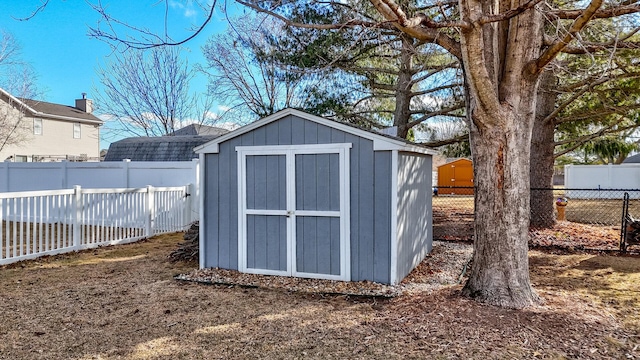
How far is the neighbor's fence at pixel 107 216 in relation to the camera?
6.68 m

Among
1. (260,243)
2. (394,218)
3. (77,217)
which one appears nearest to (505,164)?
(394,218)

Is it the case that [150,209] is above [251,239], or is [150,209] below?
above

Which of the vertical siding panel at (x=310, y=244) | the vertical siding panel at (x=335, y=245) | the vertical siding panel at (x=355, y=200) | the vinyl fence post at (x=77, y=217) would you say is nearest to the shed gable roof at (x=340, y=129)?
the vertical siding panel at (x=355, y=200)

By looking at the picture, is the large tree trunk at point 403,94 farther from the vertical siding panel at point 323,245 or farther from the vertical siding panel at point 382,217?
the vertical siding panel at point 323,245

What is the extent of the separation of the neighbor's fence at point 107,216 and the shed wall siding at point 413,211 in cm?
529

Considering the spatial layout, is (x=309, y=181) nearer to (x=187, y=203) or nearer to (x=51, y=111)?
(x=187, y=203)

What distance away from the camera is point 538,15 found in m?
3.88

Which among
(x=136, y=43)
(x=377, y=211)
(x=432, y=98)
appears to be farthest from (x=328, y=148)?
(x=432, y=98)

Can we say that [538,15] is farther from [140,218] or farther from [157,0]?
[140,218]

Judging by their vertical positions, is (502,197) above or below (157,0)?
below

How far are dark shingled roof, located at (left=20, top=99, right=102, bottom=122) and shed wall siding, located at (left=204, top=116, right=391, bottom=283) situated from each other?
19455mm

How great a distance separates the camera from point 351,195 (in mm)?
4707

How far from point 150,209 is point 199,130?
809 cm

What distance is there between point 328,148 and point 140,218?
5.16 metres
